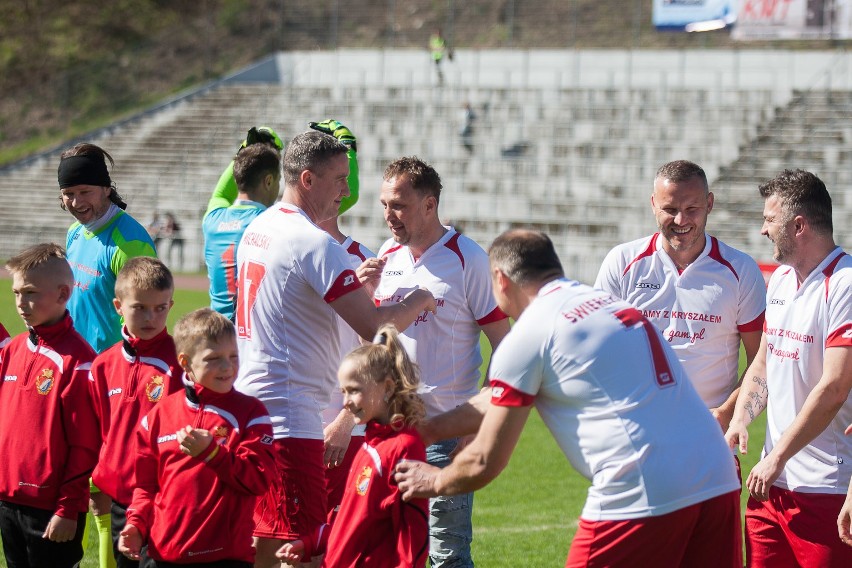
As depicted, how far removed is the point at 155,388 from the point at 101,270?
1228 millimetres

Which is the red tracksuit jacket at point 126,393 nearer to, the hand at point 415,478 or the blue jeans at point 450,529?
the hand at point 415,478

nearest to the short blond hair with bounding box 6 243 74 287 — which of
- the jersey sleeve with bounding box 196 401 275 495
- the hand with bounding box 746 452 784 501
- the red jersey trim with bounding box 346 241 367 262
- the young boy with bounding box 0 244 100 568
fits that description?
the young boy with bounding box 0 244 100 568

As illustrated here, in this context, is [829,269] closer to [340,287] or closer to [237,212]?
[340,287]

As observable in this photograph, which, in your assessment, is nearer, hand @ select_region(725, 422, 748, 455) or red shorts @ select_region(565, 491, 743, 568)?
red shorts @ select_region(565, 491, 743, 568)

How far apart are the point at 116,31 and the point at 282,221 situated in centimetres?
4822

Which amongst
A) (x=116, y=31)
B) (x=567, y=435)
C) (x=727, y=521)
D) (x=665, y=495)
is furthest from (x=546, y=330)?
(x=116, y=31)

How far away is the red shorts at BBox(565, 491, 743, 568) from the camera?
405cm

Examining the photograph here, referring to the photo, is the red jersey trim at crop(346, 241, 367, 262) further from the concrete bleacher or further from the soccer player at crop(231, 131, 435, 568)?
the concrete bleacher

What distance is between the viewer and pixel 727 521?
419 cm

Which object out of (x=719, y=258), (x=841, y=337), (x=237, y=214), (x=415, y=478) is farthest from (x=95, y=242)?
(x=841, y=337)

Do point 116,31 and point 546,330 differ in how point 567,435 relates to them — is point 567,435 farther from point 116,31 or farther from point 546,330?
point 116,31

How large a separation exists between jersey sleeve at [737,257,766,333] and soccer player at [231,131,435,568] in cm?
166

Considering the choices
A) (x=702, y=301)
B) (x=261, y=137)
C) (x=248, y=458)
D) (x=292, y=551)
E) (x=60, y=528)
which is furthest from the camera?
(x=261, y=137)

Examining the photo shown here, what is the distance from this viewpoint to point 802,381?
5234mm
